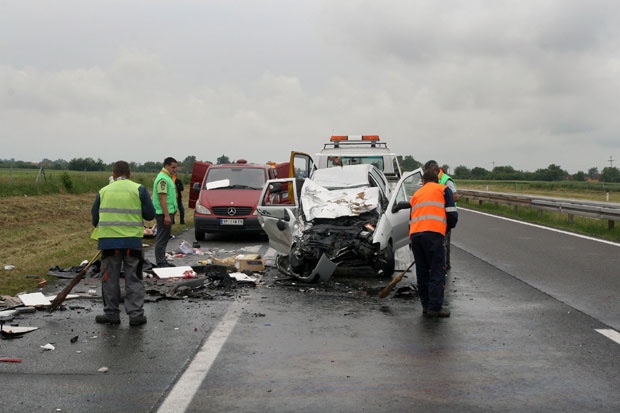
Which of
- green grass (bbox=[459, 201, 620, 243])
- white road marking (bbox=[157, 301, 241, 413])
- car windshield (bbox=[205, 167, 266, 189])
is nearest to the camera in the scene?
white road marking (bbox=[157, 301, 241, 413])

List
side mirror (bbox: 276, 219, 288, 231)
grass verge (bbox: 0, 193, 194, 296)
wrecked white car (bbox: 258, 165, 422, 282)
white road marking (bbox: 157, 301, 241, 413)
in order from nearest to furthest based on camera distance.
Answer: white road marking (bbox: 157, 301, 241, 413) < wrecked white car (bbox: 258, 165, 422, 282) < grass verge (bbox: 0, 193, 194, 296) < side mirror (bbox: 276, 219, 288, 231)

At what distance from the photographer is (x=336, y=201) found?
38.1 ft

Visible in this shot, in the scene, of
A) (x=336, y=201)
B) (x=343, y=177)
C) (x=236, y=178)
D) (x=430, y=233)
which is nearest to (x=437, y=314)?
(x=430, y=233)

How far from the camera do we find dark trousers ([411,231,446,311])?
26.3 feet

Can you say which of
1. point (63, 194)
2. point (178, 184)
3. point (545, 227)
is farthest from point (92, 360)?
point (63, 194)

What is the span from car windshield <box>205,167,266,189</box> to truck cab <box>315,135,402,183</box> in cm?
164

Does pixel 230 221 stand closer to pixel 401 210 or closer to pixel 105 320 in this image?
pixel 401 210

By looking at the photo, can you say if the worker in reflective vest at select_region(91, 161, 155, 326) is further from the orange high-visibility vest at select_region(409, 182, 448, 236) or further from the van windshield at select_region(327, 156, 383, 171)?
the van windshield at select_region(327, 156, 383, 171)

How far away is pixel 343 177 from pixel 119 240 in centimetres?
586

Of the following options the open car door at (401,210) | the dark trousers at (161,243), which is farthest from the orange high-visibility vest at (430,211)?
the dark trousers at (161,243)

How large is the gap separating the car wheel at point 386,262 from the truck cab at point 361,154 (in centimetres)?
689

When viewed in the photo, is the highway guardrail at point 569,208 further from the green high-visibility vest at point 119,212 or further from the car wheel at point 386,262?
the green high-visibility vest at point 119,212

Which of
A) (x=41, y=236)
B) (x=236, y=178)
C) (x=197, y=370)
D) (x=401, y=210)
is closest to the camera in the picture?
(x=197, y=370)

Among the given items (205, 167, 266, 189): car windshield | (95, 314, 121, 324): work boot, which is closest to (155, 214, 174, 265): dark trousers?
(95, 314, 121, 324): work boot
